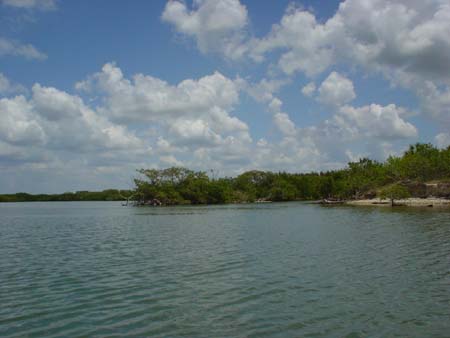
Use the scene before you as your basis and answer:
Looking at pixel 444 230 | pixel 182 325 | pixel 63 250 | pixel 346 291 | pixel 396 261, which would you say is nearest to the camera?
pixel 182 325

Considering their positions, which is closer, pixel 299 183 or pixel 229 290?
pixel 229 290

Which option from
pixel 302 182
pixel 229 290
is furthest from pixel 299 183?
pixel 229 290

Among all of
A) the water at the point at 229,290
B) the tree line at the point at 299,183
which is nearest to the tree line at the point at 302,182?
the tree line at the point at 299,183

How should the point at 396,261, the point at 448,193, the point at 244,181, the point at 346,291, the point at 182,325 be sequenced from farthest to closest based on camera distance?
the point at 244,181
the point at 448,193
the point at 396,261
the point at 346,291
the point at 182,325

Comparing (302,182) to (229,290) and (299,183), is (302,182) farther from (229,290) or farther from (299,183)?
(229,290)

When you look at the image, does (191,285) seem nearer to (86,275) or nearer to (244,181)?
(86,275)

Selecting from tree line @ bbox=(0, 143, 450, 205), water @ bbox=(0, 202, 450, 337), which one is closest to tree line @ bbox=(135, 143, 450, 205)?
tree line @ bbox=(0, 143, 450, 205)

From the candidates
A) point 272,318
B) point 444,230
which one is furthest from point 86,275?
point 444,230

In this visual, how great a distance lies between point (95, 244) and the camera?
33344mm

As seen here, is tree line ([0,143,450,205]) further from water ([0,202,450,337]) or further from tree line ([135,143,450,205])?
water ([0,202,450,337])

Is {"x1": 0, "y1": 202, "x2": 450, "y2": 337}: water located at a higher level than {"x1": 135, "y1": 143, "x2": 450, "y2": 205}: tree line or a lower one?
lower

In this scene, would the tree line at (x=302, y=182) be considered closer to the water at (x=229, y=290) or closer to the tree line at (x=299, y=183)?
the tree line at (x=299, y=183)

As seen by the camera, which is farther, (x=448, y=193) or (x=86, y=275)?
(x=448, y=193)

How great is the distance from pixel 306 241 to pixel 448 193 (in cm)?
9029
